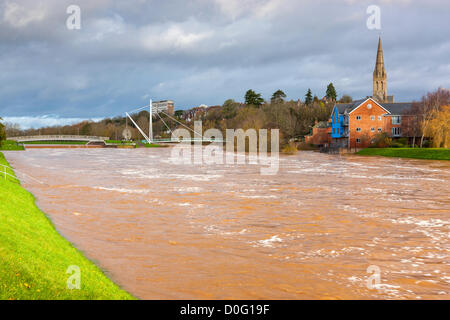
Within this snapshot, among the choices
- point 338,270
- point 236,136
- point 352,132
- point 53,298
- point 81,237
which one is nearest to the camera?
point 53,298

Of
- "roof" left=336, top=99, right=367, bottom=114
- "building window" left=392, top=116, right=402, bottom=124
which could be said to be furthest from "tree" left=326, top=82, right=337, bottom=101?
"building window" left=392, top=116, right=402, bottom=124

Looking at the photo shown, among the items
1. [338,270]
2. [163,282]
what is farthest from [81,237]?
[338,270]

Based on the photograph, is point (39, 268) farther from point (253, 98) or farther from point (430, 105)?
point (253, 98)

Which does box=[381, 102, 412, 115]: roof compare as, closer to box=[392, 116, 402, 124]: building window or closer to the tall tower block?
box=[392, 116, 402, 124]: building window

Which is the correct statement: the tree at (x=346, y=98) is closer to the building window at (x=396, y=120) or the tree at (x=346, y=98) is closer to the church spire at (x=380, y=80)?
the church spire at (x=380, y=80)

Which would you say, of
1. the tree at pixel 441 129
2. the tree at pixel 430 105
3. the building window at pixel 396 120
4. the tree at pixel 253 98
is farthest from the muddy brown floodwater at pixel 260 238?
the tree at pixel 253 98

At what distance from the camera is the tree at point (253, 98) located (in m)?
148

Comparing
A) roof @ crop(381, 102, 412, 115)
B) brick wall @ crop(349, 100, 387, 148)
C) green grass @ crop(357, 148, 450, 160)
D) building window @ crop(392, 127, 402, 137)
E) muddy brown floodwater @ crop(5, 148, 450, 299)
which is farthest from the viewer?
roof @ crop(381, 102, 412, 115)

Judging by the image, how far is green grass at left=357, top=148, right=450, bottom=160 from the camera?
56.5m

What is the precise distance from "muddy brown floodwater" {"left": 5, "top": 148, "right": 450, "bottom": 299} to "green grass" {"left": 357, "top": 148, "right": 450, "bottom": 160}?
36.0 metres

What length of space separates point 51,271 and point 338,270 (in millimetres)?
6908

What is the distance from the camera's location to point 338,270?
414 inches

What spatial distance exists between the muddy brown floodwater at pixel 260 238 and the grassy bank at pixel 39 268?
839mm
